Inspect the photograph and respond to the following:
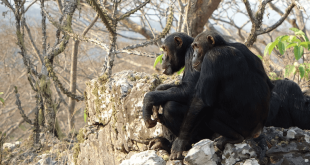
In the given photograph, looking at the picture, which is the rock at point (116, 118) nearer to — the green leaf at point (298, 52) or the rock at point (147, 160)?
the rock at point (147, 160)

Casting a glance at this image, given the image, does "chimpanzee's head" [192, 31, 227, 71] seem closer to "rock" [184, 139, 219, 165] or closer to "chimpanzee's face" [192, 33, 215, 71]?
"chimpanzee's face" [192, 33, 215, 71]

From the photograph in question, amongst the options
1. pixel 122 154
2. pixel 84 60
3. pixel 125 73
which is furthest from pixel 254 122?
pixel 84 60

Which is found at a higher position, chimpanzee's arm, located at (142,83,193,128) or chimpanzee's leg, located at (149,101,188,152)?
chimpanzee's arm, located at (142,83,193,128)

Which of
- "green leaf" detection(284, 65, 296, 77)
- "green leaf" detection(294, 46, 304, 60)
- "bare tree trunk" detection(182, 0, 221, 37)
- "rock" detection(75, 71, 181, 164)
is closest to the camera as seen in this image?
"rock" detection(75, 71, 181, 164)

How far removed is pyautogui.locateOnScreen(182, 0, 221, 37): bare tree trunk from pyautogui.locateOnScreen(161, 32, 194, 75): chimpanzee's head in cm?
399

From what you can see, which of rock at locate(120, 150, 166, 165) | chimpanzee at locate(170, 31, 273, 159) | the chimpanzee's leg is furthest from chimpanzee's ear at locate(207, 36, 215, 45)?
rock at locate(120, 150, 166, 165)

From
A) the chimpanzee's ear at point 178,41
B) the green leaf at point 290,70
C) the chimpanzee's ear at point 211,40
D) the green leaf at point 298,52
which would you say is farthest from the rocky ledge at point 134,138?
the green leaf at point 290,70

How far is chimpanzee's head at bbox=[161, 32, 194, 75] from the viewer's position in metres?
3.01

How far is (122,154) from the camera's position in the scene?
3.77 meters

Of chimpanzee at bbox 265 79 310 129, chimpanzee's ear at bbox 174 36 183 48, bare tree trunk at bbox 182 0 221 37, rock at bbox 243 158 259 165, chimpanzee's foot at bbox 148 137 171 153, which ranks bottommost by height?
chimpanzee's foot at bbox 148 137 171 153

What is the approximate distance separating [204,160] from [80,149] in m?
2.61

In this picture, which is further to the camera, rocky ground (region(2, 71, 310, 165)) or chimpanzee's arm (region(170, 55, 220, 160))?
rocky ground (region(2, 71, 310, 165))

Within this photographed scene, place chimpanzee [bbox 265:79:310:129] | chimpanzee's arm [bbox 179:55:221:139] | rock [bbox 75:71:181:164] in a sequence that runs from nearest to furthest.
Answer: chimpanzee's arm [bbox 179:55:221:139], chimpanzee [bbox 265:79:310:129], rock [bbox 75:71:181:164]

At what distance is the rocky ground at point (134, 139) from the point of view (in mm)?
2559
